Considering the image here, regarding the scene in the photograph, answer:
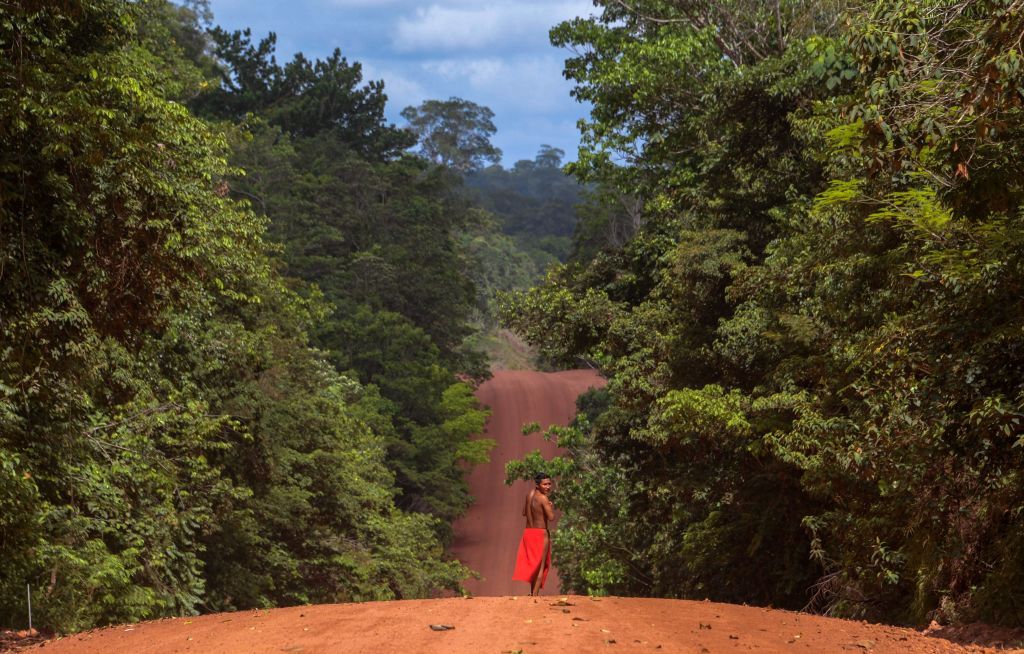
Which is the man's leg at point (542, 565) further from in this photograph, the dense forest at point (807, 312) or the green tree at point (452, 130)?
the green tree at point (452, 130)

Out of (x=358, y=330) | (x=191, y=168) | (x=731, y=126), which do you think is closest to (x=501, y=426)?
(x=358, y=330)

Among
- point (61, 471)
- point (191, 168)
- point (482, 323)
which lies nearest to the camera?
point (61, 471)

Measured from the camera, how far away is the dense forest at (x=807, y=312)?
7.82m

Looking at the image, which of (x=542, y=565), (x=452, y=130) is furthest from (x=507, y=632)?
(x=452, y=130)

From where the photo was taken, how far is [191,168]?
12523 mm

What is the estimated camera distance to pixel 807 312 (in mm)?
14367

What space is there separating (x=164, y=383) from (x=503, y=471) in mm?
36072

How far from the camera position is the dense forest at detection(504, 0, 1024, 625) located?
782cm

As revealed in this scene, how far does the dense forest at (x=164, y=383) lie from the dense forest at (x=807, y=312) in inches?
196

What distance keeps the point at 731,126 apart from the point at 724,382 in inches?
182

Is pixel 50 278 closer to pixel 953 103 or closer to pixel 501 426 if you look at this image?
pixel 953 103

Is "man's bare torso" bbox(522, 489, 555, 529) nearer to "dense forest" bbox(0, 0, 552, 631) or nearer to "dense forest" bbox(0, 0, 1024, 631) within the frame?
"dense forest" bbox(0, 0, 1024, 631)

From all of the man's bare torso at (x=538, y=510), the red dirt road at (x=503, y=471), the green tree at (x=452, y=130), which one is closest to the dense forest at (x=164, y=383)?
the red dirt road at (x=503, y=471)

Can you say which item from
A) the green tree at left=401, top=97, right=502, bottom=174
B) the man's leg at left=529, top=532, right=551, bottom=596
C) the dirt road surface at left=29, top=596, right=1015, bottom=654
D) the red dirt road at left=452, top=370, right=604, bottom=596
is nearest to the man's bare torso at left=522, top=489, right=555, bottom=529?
the man's leg at left=529, top=532, right=551, bottom=596
